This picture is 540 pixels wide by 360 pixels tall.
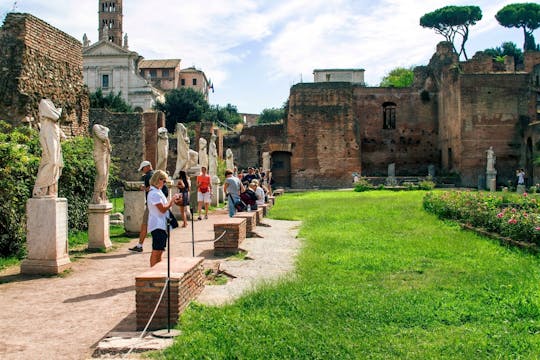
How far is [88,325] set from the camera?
16.8 ft

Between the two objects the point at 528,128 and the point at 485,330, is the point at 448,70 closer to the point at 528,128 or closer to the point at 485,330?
the point at 528,128

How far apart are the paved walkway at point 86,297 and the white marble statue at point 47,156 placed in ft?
3.92

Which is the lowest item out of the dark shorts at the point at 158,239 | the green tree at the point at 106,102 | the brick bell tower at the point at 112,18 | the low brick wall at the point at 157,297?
the low brick wall at the point at 157,297

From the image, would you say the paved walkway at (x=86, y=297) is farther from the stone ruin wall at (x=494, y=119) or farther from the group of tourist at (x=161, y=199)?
the stone ruin wall at (x=494, y=119)

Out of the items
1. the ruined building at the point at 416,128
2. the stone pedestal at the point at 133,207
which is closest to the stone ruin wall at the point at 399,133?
the ruined building at the point at 416,128

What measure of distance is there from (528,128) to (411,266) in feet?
92.7

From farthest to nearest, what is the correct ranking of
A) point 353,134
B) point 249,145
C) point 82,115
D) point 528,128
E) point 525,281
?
point 249,145 < point 353,134 < point 528,128 < point 82,115 < point 525,281

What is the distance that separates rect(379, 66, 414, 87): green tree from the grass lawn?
189 feet

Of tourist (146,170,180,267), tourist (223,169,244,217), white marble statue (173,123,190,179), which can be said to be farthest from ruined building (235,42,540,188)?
tourist (146,170,180,267)

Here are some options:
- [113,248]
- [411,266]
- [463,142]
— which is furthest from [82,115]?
[463,142]

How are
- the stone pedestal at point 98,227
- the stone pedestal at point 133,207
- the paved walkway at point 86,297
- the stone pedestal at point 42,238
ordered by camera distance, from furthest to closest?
the stone pedestal at point 133,207, the stone pedestal at point 98,227, the stone pedestal at point 42,238, the paved walkway at point 86,297

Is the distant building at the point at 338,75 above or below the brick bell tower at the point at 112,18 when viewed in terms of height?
below

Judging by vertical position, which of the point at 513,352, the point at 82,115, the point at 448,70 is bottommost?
the point at 513,352

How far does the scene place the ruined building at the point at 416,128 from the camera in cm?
3338
